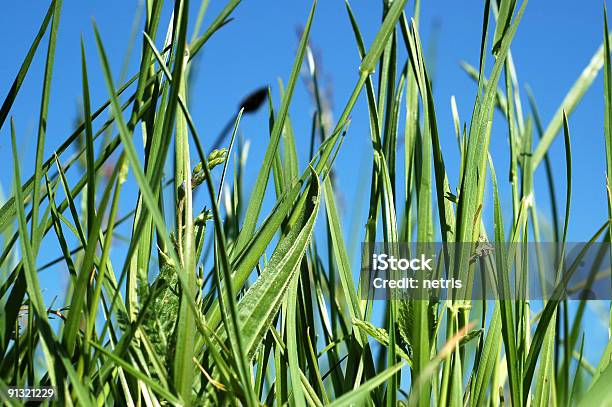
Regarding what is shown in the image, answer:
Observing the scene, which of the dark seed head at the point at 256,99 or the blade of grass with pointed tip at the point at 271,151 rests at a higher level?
the dark seed head at the point at 256,99

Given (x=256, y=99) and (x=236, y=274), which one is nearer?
(x=236, y=274)

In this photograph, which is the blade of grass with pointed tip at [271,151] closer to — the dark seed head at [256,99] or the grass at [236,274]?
the grass at [236,274]

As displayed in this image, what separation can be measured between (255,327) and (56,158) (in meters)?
0.18

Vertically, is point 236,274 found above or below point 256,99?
below

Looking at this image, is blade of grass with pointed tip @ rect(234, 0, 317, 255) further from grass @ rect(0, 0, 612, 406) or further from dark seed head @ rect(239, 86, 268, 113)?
dark seed head @ rect(239, 86, 268, 113)

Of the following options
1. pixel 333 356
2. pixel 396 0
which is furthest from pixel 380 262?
pixel 396 0

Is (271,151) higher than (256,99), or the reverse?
Answer: (256,99)

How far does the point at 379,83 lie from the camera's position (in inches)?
21.0

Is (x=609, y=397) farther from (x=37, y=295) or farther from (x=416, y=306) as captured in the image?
(x=37, y=295)

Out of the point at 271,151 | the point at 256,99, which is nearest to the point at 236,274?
the point at 271,151

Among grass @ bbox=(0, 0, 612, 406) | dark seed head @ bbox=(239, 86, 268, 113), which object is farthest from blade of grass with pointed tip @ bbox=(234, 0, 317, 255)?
dark seed head @ bbox=(239, 86, 268, 113)

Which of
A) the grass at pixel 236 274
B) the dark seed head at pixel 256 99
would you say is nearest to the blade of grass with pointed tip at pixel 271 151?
the grass at pixel 236 274

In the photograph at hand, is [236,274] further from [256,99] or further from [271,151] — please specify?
[256,99]

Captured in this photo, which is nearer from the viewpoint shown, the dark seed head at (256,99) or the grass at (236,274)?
the grass at (236,274)
